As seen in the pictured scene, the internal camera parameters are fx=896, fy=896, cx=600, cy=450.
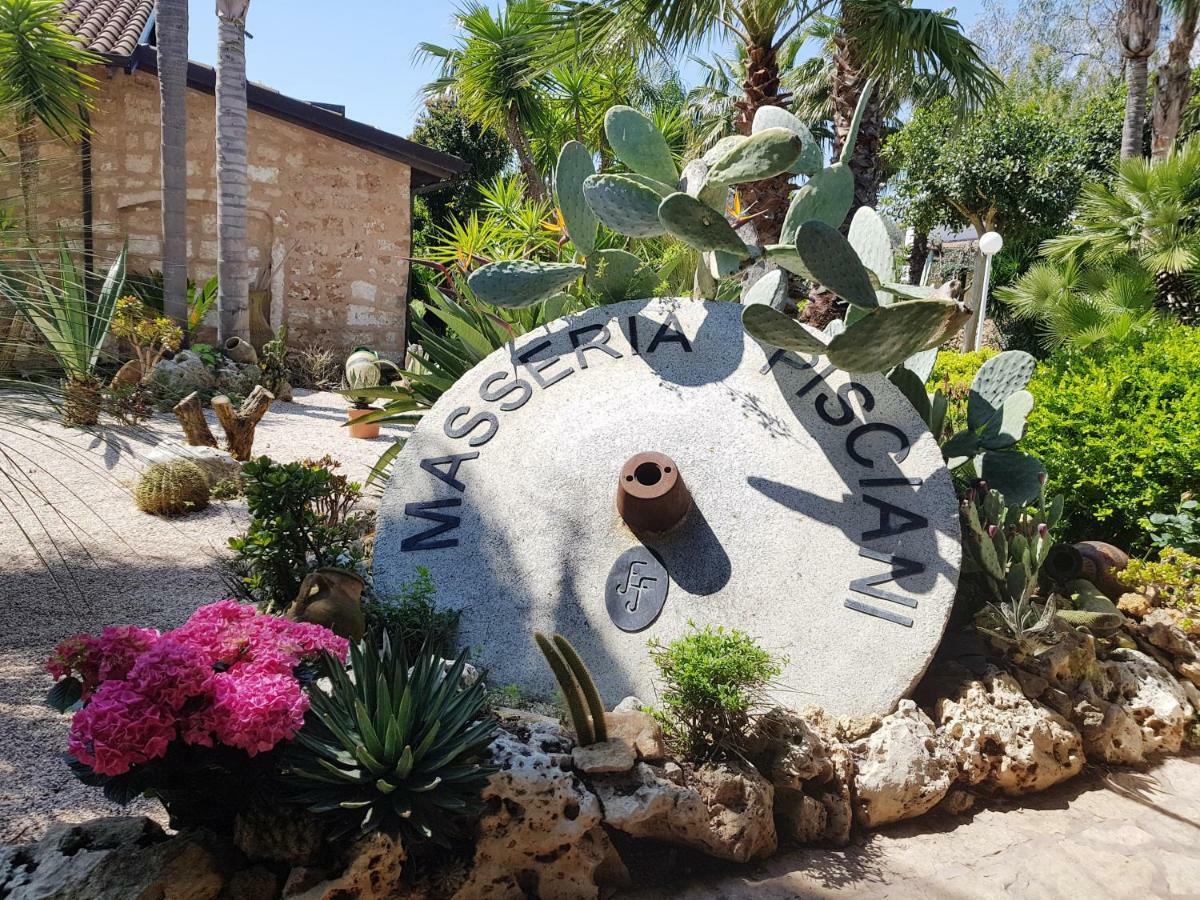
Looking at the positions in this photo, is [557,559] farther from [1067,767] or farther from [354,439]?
[354,439]

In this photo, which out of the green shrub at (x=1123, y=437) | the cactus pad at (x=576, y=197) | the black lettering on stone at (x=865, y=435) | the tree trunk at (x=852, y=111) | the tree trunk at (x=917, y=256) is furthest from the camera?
the tree trunk at (x=917, y=256)

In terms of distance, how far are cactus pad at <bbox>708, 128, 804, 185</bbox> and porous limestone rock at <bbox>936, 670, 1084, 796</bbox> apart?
2.29 m

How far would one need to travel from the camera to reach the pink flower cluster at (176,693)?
210 cm

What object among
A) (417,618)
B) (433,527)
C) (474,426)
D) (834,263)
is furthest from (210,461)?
(834,263)

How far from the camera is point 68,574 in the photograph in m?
4.82

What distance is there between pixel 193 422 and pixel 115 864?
17.6 feet

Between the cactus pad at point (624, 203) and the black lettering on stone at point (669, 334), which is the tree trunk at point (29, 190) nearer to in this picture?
the cactus pad at point (624, 203)

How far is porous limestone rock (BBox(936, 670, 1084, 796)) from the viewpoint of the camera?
3146 millimetres

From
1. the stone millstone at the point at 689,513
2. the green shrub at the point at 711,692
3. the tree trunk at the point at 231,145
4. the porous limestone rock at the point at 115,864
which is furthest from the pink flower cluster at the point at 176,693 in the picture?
the tree trunk at the point at 231,145

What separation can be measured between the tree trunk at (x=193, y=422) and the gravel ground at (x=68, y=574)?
1.22ft

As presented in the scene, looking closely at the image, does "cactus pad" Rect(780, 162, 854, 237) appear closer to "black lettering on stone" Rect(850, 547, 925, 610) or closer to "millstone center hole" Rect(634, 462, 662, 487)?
"millstone center hole" Rect(634, 462, 662, 487)

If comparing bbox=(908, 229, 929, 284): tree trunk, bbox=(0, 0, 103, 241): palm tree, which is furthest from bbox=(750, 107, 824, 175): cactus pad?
bbox=(908, 229, 929, 284): tree trunk

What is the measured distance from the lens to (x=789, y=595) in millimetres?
3537

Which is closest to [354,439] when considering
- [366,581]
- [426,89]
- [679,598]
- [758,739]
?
[366,581]
